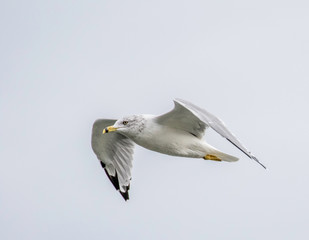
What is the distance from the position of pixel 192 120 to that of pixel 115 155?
238 cm

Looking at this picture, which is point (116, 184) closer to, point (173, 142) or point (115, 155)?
point (115, 155)

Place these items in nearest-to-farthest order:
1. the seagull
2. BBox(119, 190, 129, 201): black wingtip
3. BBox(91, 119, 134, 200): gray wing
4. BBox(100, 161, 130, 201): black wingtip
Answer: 1. the seagull
2. BBox(91, 119, 134, 200): gray wing
3. BBox(100, 161, 130, 201): black wingtip
4. BBox(119, 190, 129, 201): black wingtip

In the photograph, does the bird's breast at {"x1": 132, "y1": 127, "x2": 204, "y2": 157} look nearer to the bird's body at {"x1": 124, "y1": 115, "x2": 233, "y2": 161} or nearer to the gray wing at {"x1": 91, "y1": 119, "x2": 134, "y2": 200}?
the bird's body at {"x1": 124, "y1": 115, "x2": 233, "y2": 161}

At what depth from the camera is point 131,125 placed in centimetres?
1105

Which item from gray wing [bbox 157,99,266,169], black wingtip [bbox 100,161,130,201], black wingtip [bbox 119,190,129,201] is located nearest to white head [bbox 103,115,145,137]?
gray wing [bbox 157,99,266,169]

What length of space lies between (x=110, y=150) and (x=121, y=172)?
50cm

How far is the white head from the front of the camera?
11023 millimetres

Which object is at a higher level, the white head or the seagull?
the white head

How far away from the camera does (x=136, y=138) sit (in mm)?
11102

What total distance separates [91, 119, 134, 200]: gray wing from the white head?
137 centimetres

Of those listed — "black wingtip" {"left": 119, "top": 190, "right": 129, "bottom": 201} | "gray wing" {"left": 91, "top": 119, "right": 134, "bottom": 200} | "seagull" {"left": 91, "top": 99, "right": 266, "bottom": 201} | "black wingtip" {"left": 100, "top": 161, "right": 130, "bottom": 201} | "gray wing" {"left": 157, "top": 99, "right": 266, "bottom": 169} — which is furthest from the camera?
"black wingtip" {"left": 119, "top": 190, "right": 129, "bottom": 201}

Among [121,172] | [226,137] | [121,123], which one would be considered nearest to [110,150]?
[121,172]

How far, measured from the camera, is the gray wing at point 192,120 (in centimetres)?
961

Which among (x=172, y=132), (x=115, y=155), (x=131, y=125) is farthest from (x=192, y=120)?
(x=115, y=155)
